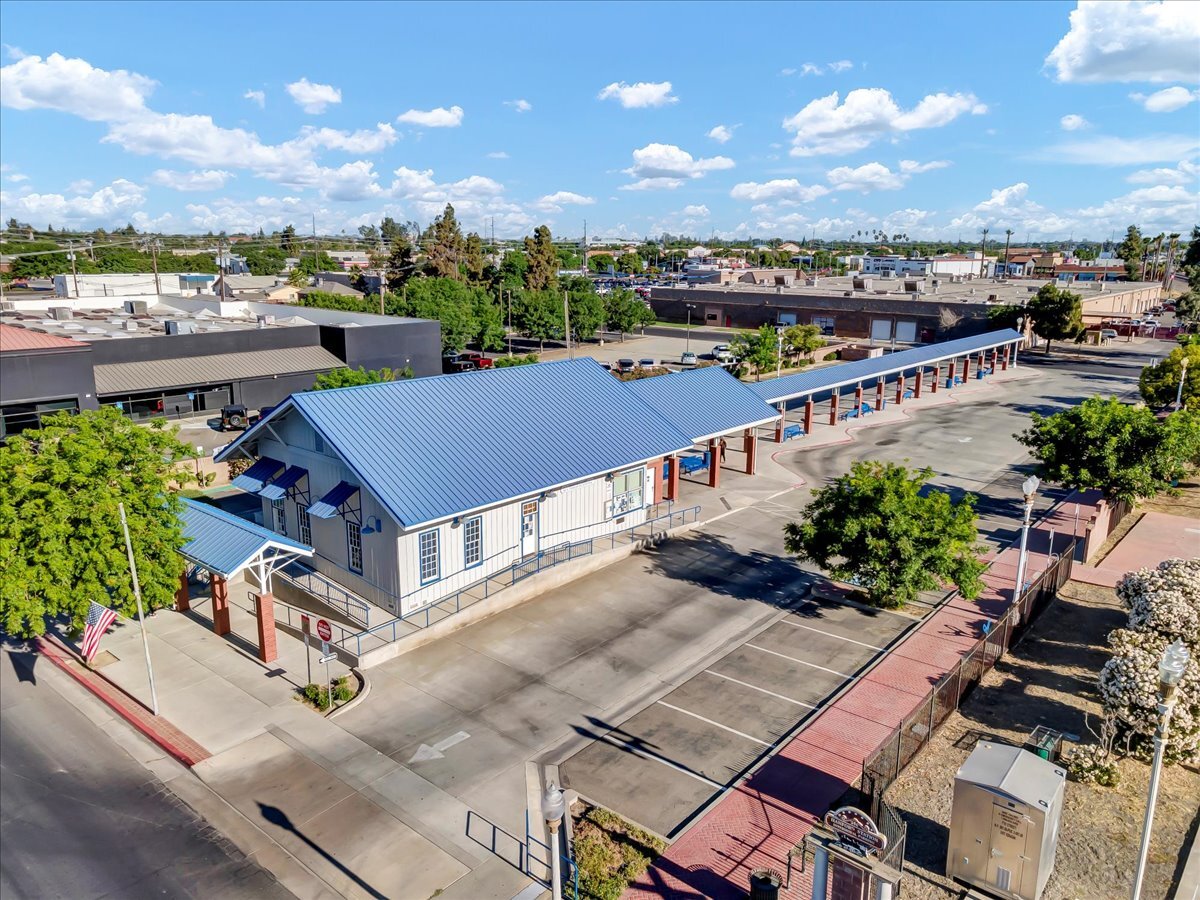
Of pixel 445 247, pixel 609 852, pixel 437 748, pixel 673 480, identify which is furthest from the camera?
pixel 445 247

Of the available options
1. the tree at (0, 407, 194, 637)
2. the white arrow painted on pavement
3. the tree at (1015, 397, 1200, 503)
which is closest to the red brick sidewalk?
the white arrow painted on pavement

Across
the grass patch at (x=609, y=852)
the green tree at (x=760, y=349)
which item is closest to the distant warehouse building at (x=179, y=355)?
the green tree at (x=760, y=349)

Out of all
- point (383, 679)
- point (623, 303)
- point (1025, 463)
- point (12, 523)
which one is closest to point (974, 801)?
point (383, 679)

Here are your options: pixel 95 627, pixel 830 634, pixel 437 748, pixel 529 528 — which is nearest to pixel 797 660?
pixel 830 634

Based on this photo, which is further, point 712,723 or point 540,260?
point 540,260

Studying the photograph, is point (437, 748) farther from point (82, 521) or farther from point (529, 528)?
point (82, 521)
